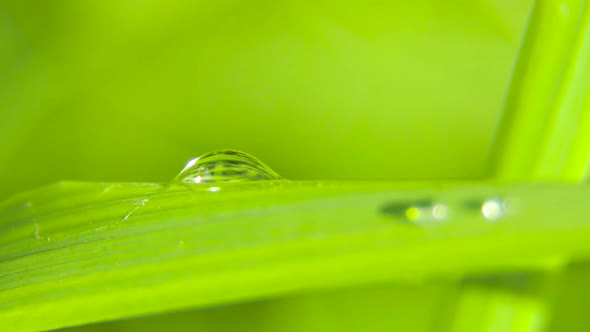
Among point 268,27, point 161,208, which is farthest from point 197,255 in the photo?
point 268,27

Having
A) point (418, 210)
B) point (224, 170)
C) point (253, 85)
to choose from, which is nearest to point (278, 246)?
point (418, 210)

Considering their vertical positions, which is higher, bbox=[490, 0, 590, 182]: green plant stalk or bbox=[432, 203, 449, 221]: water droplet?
bbox=[490, 0, 590, 182]: green plant stalk

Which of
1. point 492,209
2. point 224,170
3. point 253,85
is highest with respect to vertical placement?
point 253,85

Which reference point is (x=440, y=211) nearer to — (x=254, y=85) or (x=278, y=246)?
(x=278, y=246)

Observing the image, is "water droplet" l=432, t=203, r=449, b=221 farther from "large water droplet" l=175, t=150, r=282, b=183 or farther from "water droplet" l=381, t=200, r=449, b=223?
"large water droplet" l=175, t=150, r=282, b=183

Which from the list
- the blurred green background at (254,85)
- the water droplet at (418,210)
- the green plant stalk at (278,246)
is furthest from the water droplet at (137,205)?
the blurred green background at (254,85)

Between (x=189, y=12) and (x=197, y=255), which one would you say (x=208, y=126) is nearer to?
(x=189, y=12)

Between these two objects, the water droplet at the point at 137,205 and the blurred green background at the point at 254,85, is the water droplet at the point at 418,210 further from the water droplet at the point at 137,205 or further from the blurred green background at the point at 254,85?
the blurred green background at the point at 254,85

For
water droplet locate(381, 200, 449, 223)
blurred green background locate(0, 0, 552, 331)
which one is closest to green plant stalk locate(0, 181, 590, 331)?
water droplet locate(381, 200, 449, 223)
